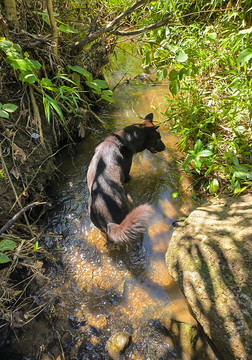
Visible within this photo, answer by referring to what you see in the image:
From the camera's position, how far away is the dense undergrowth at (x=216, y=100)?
2.23 m

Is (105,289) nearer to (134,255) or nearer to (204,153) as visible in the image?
Result: (134,255)

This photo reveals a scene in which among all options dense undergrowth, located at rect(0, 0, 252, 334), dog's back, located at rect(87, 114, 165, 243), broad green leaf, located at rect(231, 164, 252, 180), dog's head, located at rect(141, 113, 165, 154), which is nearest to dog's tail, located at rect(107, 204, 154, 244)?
dog's back, located at rect(87, 114, 165, 243)

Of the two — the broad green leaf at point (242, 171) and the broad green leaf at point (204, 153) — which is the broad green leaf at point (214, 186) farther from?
the broad green leaf at point (204, 153)

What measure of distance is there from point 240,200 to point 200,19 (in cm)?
352

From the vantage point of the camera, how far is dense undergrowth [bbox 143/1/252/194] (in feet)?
7.32

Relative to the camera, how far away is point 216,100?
2668mm

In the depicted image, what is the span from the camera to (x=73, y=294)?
1.90 m

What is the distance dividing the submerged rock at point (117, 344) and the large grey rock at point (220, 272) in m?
0.58

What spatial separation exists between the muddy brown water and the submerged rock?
0.13 ft

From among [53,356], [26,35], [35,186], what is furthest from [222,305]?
[26,35]

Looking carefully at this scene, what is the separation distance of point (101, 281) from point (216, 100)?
2562 mm

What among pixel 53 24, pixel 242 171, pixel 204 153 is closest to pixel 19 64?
pixel 53 24

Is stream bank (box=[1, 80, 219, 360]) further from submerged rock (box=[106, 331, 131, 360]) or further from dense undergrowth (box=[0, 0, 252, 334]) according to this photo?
dense undergrowth (box=[0, 0, 252, 334])

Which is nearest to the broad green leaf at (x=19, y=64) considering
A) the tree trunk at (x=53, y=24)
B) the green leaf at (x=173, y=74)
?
the tree trunk at (x=53, y=24)
